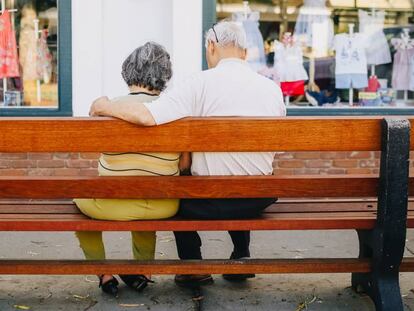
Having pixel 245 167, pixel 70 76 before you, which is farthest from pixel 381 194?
pixel 70 76

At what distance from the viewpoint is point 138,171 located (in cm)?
395

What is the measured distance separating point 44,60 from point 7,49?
1.35ft

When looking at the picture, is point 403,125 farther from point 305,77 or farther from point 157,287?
point 305,77

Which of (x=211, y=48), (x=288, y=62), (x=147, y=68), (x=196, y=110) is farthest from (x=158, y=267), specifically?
(x=288, y=62)

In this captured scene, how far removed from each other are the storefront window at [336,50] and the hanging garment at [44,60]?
2064 millimetres

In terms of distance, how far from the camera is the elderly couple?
3893mm

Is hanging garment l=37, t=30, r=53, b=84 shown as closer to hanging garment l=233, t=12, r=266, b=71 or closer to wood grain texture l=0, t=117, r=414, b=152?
hanging garment l=233, t=12, r=266, b=71

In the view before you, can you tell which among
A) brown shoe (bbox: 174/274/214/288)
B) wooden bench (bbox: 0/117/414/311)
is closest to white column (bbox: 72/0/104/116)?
brown shoe (bbox: 174/274/214/288)

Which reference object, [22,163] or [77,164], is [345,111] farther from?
[22,163]

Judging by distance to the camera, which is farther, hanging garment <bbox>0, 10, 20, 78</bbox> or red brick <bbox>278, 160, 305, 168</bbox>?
hanging garment <bbox>0, 10, 20, 78</bbox>

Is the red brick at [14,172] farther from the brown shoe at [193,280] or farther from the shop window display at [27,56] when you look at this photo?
the brown shoe at [193,280]

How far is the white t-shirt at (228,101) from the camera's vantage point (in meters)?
3.92

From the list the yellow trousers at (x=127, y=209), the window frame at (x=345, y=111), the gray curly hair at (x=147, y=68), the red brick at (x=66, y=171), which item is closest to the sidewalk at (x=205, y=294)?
the yellow trousers at (x=127, y=209)

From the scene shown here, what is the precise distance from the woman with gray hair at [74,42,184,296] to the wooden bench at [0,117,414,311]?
133 mm
